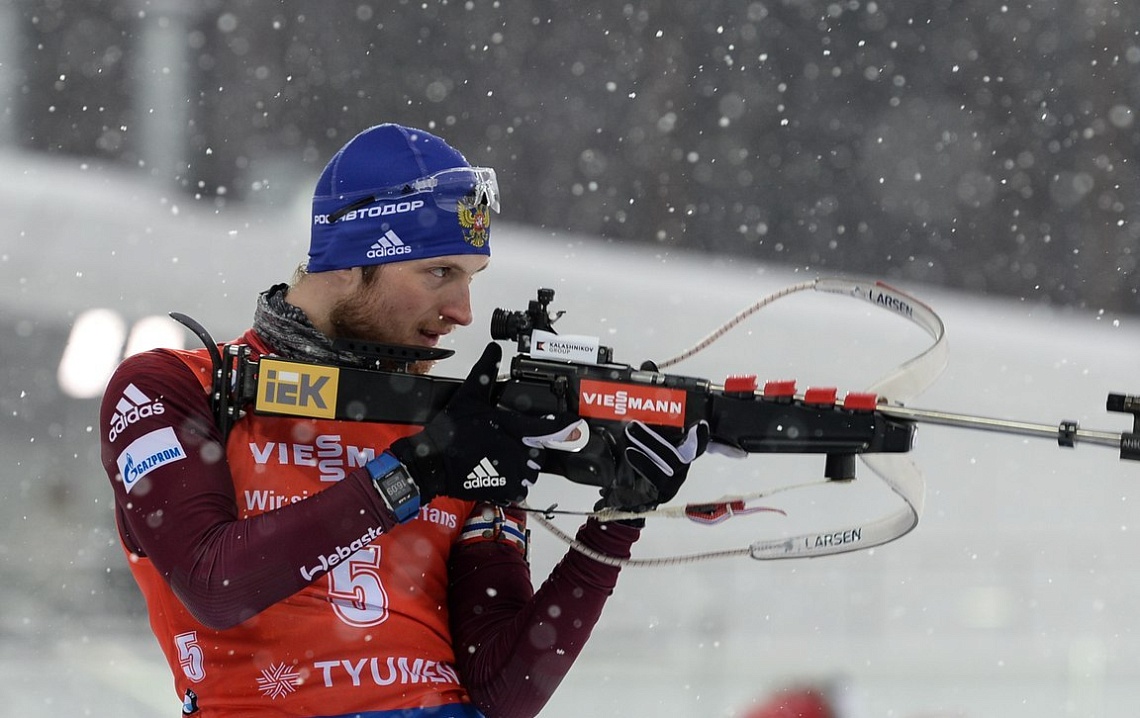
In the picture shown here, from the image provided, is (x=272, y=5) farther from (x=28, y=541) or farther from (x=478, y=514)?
(x=478, y=514)

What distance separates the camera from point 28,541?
416 centimetres

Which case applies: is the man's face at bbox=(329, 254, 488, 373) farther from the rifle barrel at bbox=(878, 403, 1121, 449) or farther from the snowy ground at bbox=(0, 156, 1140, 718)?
the snowy ground at bbox=(0, 156, 1140, 718)

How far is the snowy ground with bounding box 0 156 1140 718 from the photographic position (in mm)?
4402

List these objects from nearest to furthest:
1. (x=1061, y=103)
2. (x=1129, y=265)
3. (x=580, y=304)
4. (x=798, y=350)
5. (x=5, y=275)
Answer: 1. (x=5, y=275)
2. (x=580, y=304)
3. (x=798, y=350)
4. (x=1129, y=265)
5. (x=1061, y=103)

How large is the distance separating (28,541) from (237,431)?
2.70 m

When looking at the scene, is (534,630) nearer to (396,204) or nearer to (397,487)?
(397,487)

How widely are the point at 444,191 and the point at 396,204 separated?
0.26 ft

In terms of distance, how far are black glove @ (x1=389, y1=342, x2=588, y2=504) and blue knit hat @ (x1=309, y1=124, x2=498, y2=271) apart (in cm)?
29

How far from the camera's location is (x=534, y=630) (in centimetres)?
188

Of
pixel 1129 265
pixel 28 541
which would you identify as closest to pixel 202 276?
pixel 28 541

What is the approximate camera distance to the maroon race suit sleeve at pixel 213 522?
159cm

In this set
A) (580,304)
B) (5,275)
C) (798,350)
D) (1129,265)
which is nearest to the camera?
(5,275)

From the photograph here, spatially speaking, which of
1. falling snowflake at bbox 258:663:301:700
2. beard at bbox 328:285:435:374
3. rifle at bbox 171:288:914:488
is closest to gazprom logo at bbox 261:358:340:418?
rifle at bbox 171:288:914:488

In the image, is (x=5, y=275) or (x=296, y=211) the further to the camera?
(x=296, y=211)
